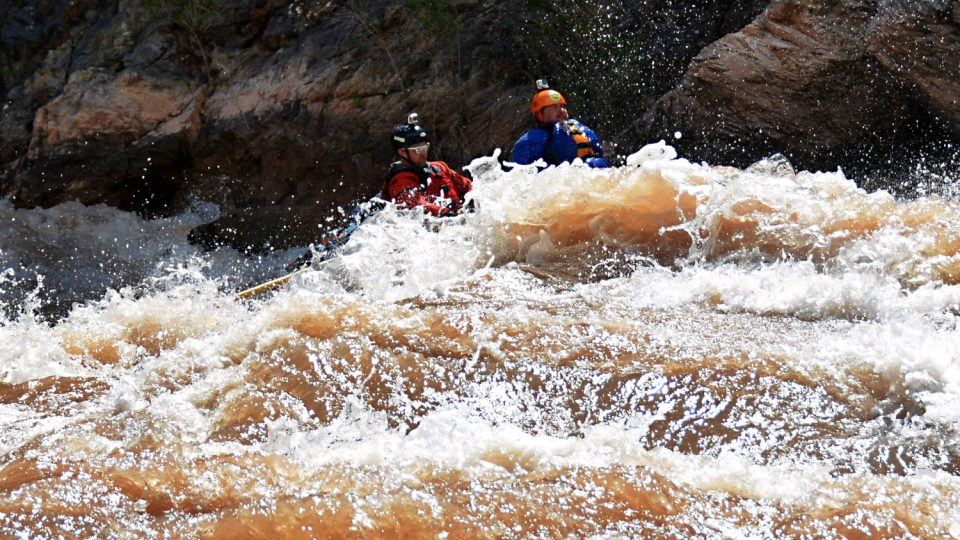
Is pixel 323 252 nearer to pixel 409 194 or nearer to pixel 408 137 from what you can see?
pixel 409 194

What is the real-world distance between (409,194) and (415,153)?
11.6 inches

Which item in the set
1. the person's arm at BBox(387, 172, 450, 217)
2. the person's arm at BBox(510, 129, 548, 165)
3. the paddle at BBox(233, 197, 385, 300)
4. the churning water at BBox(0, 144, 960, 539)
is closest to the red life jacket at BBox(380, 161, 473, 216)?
the person's arm at BBox(387, 172, 450, 217)

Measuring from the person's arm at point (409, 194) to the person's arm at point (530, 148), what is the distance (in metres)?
0.79

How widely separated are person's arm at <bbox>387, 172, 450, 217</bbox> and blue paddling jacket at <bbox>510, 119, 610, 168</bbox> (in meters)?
0.80

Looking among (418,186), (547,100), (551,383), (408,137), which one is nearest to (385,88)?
(547,100)

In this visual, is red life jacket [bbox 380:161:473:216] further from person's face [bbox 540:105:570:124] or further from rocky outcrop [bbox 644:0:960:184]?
rocky outcrop [bbox 644:0:960:184]

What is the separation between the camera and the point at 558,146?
21.8 feet

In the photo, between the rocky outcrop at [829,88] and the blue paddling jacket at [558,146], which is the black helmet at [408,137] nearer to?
the blue paddling jacket at [558,146]

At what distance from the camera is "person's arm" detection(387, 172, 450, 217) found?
5.80 meters

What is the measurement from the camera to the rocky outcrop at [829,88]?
6.85 meters

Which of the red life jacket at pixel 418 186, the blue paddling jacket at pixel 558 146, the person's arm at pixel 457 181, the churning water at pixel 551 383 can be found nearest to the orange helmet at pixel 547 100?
the blue paddling jacket at pixel 558 146

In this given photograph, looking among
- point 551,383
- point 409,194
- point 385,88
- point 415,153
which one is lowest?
point 385,88

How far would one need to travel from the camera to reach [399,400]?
305 centimetres

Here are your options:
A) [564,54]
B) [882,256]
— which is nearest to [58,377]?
[882,256]
